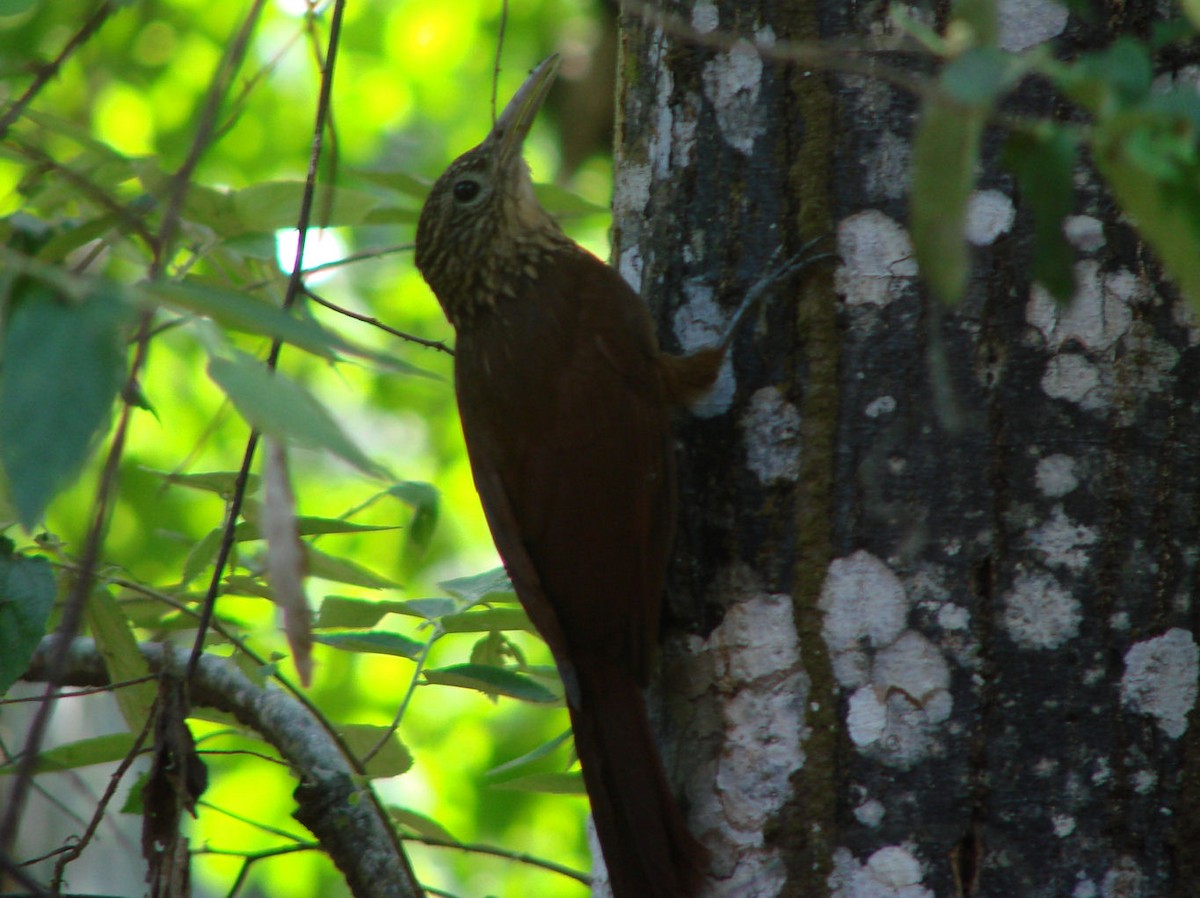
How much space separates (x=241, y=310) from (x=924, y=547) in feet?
3.56

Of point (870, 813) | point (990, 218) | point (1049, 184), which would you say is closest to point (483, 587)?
point (870, 813)

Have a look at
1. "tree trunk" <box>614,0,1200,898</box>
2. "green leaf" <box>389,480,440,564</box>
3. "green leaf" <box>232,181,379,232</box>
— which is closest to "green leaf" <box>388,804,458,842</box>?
"green leaf" <box>389,480,440,564</box>

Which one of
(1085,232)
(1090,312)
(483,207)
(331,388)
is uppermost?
(331,388)

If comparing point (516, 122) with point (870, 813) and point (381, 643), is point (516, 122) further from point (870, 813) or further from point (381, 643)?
point (870, 813)

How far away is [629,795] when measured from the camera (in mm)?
1816

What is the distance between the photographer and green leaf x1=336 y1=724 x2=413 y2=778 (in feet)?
7.25

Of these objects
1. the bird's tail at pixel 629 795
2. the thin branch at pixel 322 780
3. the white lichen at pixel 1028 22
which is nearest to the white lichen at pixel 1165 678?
the bird's tail at pixel 629 795

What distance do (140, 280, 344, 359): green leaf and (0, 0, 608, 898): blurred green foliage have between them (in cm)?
65

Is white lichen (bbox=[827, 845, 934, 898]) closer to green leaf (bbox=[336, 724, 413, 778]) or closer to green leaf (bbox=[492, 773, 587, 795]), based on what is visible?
green leaf (bbox=[492, 773, 587, 795])

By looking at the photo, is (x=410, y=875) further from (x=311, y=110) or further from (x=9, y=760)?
(x=311, y=110)

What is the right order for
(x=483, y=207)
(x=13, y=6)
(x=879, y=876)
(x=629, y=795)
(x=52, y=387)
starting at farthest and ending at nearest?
(x=483, y=207) → (x=629, y=795) → (x=879, y=876) → (x=13, y=6) → (x=52, y=387)

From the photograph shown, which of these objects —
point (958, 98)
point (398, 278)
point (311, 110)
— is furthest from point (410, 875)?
point (398, 278)

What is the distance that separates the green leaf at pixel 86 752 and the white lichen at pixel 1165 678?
1.54 meters

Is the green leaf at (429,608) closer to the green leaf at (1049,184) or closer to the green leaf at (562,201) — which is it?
the green leaf at (562,201)
